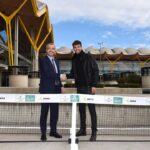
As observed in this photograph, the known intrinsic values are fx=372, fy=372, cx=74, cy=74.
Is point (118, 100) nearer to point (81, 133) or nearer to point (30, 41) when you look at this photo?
point (81, 133)

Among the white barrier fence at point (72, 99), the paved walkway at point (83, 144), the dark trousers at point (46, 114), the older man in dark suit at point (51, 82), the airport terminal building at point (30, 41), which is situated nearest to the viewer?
the paved walkway at point (83, 144)

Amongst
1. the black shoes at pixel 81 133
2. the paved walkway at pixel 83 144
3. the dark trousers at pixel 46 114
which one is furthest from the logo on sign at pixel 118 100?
the dark trousers at pixel 46 114

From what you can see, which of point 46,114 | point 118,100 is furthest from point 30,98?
point 118,100

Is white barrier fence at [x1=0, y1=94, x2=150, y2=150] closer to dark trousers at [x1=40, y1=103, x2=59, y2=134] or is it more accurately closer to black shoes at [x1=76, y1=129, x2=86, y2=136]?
dark trousers at [x1=40, y1=103, x2=59, y2=134]

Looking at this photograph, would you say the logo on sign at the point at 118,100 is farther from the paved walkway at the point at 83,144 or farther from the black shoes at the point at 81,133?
the black shoes at the point at 81,133

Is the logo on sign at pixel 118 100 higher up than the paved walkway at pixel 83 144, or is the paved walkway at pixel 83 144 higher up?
the logo on sign at pixel 118 100

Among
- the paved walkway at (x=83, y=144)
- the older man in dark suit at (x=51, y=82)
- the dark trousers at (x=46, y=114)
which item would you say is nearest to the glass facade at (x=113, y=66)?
the older man in dark suit at (x=51, y=82)

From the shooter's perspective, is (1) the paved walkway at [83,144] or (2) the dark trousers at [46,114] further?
(2) the dark trousers at [46,114]

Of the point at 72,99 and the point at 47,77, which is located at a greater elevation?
the point at 47,77

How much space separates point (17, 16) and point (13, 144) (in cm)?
4303

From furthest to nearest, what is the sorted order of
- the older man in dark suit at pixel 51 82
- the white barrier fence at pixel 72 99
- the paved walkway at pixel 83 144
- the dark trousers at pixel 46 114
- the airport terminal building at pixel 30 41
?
the airport terminal building at pixel 30 41
the older man in dark suit at pixel 51 82
the dark trousers at pixel 46 114
the white barrier fence at pixel 72 99
the paved walkway at pixel 83 144

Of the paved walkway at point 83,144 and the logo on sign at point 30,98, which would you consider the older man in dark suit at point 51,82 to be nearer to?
the paved walkway at point 83,144

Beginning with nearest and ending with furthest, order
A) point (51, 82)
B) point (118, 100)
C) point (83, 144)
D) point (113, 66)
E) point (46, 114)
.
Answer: point (83, 144) < point (118, 100) < point (46, 114) < point (51, 82) < point (113, 66)

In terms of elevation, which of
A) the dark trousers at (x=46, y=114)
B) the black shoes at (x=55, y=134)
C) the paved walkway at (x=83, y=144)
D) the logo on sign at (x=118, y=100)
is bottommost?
the paved walkway at (x=83, y=144)
